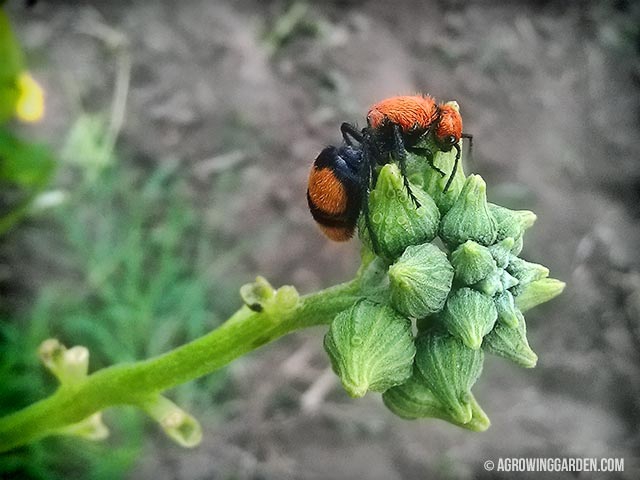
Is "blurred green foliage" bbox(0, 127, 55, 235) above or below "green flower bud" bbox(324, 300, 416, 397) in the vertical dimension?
above

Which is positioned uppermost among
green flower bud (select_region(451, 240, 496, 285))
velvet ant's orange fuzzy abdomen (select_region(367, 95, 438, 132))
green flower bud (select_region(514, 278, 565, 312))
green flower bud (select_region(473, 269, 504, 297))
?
velvet ant's orange fuzzy abdomen (select_region(367, 95, 438, 132))

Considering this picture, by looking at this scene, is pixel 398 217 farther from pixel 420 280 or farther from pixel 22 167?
pixel 22 167

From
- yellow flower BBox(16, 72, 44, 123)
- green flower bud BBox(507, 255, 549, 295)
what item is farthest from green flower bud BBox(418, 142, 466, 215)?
yellow flower BBox(16, 72, 44, 123)

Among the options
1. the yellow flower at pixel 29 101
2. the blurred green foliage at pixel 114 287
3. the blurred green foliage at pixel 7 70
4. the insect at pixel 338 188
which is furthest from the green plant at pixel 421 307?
the yellow flower at pixel 29 101

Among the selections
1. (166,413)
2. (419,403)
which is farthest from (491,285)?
(166,413)

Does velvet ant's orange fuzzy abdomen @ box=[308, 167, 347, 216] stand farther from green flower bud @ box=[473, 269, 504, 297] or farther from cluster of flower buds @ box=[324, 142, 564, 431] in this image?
green flower bud @ box=[473, 269, 504, 297]

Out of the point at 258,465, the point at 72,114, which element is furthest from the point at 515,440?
the point at 72,114

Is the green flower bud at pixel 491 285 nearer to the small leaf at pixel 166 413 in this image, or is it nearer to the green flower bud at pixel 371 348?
the green flower bud at pixel 371 348
